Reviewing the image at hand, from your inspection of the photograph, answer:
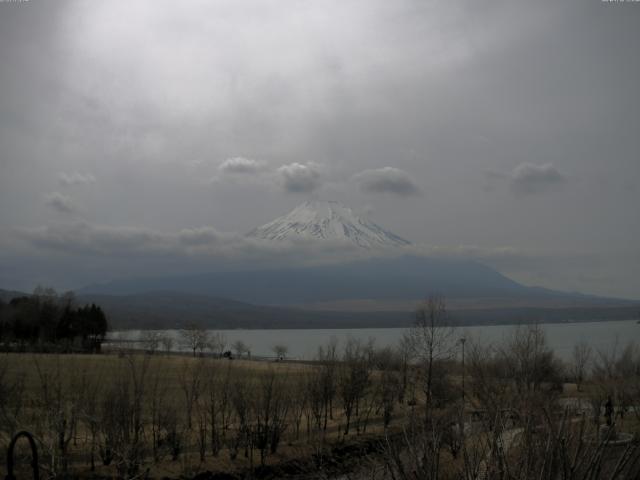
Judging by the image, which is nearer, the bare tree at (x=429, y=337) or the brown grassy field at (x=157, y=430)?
the brown grassy field at (x=157, y=430)

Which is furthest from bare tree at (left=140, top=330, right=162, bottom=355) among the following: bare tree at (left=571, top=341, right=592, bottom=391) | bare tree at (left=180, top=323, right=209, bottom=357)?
bare tree at (left=571, top=341, right=592, bottom=391)

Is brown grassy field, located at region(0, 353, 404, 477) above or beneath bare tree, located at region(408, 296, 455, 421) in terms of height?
beneath

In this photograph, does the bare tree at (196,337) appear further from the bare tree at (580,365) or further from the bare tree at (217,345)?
the bare tree at (580,365)

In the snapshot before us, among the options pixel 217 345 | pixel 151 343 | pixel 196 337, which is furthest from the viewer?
pixel 217 345

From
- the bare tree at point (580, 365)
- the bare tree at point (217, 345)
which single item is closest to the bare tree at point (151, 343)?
the bare tree at point (217, 345)

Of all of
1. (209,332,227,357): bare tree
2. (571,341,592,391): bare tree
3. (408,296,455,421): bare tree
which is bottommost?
(209,332,227,357): bare tree

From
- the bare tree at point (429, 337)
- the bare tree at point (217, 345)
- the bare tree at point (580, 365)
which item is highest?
the bare tree at point (429, 337)

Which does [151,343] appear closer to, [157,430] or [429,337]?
[429,337]

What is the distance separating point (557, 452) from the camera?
6883mm

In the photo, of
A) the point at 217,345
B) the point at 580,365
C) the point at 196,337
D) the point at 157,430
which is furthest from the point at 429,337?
the point at 217,345

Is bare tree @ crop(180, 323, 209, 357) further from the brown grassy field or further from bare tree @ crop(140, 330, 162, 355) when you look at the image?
the brown grassy field

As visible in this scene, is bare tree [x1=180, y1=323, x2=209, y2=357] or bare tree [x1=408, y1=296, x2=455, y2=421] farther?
bare tree [x1=180, y1=323, x2=209, y2=357]

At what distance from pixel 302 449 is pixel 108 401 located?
11.1 meters

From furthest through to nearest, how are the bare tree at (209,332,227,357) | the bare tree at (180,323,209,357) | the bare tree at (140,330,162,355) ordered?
the bare tree at (180,323,209,357) → the bare tree at (209,332,227,357) → the bare tree at (140,330,162,355)
